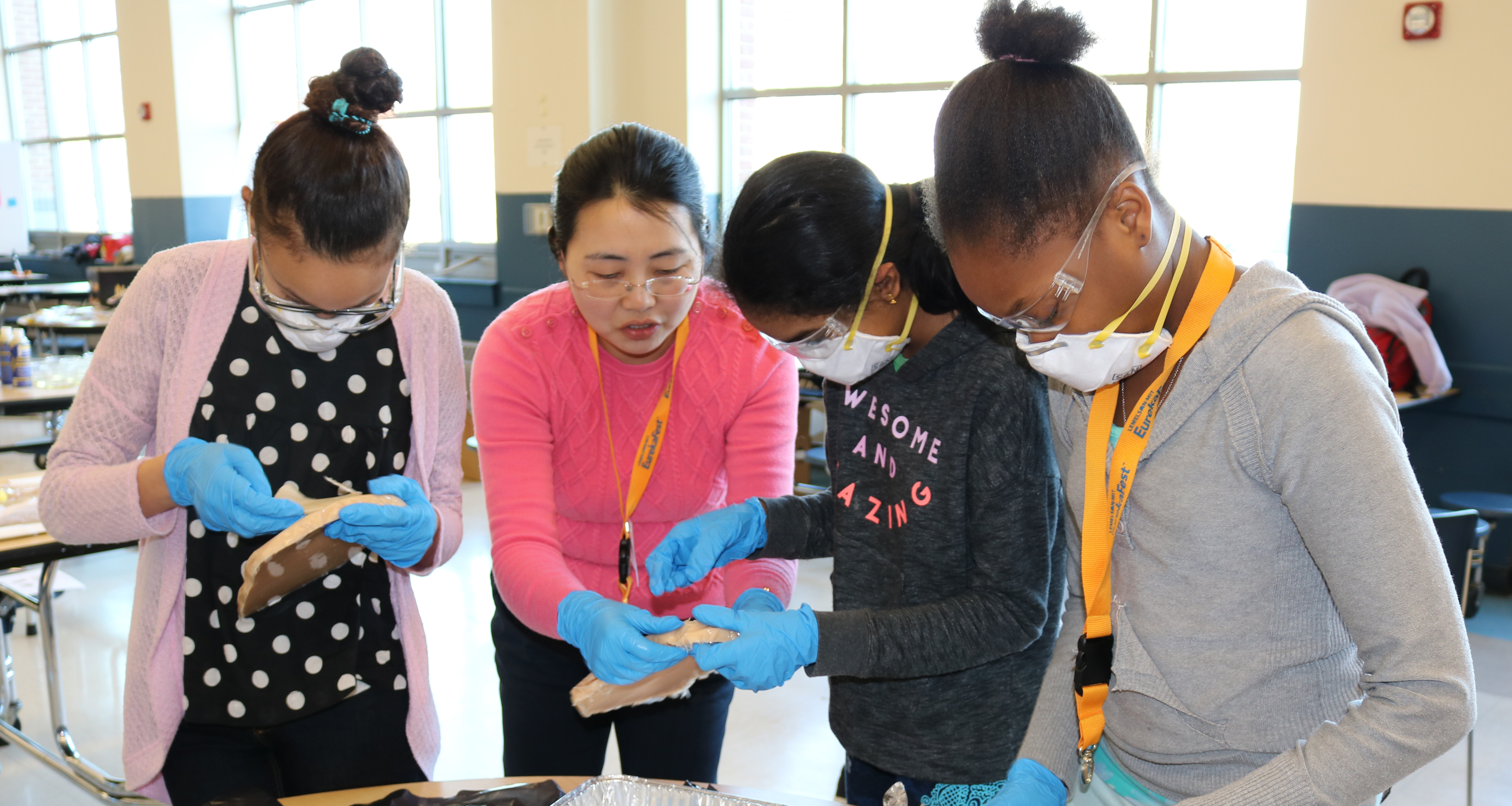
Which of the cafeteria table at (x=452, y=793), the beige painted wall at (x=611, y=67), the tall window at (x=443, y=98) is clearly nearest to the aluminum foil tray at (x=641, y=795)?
the cafeteria table at (x=452, y=793)

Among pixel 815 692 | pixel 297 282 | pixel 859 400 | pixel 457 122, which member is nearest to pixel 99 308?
pixel 457 122

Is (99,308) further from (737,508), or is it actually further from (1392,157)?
(1392,157)

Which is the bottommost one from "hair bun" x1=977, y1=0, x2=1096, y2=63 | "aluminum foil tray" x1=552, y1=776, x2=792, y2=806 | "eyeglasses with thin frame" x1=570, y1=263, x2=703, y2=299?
"aluminum foil tray" x1=552, y1=776, x2=792, y2=806

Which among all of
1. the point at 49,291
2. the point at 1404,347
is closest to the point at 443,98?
the point at 49,291

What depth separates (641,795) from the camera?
114 centimetres

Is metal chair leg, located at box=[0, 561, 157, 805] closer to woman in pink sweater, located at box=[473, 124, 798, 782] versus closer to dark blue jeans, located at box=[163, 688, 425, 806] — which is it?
dark blue jeans, located at box=[163, 688, 425, 806]

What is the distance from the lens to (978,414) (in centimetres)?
113

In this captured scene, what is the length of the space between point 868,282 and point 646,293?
34cm

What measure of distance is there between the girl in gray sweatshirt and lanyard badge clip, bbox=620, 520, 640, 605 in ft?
0.86

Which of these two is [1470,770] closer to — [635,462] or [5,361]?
[635,462]

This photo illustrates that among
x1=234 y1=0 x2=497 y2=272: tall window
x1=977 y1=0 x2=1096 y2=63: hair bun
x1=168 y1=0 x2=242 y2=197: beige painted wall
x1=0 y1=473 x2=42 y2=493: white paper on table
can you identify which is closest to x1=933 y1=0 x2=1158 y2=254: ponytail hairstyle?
x1=977 y1=0 x2=1096 y2=63: hair bun

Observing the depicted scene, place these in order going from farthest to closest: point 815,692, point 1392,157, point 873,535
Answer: point 1392,157 < point 815,692 < point 873,535

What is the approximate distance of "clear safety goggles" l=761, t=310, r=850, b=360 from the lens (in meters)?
1.19

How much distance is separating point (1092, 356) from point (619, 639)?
0.59 metres
